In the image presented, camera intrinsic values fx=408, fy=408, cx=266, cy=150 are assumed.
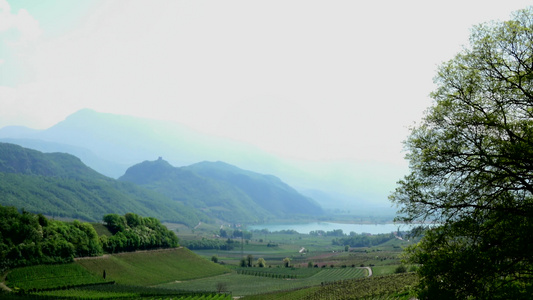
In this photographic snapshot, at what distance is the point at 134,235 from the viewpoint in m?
100

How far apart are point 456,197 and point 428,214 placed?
1.56 m

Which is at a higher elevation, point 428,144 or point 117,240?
point 428,144

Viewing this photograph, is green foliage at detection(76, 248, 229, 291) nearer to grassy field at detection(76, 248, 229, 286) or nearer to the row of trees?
grassy field at detection(76, 248, 229, 286)

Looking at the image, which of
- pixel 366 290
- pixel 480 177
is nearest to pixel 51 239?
pixel 366 290

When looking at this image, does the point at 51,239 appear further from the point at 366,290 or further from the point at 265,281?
the point at 366,290

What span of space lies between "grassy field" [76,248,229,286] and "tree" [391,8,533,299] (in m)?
72.0

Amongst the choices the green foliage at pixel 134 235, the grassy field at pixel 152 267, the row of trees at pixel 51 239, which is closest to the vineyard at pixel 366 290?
the grassy field at pixel 152 267

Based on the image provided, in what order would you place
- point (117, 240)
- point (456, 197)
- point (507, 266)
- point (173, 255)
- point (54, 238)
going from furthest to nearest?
point (173, 255), point (117, 240), point (54, 238), point (456, 197), point (507, 266)

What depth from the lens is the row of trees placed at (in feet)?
218

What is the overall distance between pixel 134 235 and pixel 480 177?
3726 inches

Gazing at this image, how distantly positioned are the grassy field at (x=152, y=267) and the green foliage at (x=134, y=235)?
2.25 metres

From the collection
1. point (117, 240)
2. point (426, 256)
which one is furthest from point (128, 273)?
point (426, 256)

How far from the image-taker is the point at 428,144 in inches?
749

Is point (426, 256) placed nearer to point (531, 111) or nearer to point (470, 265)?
point (470, 265)
